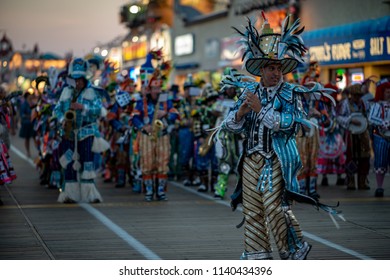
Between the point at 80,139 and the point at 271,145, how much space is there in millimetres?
7087

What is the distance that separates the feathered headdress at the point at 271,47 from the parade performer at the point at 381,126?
6.98m

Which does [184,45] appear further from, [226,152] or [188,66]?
[226,152]

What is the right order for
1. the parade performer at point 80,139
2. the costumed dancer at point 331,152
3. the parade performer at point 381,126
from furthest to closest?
the costumed dancer at point 331,152
the parade performer at point 381,126
the parade performer at point 80,139

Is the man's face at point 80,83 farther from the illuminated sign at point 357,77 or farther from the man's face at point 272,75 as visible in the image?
the illuminated sign at point 357,77

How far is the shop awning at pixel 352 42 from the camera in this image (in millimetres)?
25688

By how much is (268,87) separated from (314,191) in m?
7.48

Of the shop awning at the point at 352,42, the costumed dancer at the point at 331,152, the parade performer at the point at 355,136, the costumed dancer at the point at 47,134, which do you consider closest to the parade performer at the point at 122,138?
the costumed dancer at the point at 47,134

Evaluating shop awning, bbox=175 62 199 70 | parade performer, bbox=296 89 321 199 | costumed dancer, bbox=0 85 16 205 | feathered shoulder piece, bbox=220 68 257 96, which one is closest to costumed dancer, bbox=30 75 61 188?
costumed dancer, bbox=0 85 16 205

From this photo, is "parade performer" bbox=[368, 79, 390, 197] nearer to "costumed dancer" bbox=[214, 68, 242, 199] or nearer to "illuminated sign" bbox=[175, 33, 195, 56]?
"costumed dancer" bbox=[214, 68, 242, 199]

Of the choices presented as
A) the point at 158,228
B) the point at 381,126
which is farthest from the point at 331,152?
the point at 158,228

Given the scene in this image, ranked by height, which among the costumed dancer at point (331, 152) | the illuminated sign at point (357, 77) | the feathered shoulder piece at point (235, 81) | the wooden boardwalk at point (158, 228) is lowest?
the wooden boardwalk at point (158, 228)

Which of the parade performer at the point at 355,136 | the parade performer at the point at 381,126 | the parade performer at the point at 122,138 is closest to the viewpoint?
the parade performer at the point at 381,126

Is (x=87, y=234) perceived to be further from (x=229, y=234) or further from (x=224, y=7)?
(x=224, y=7)

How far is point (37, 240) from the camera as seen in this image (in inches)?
460
